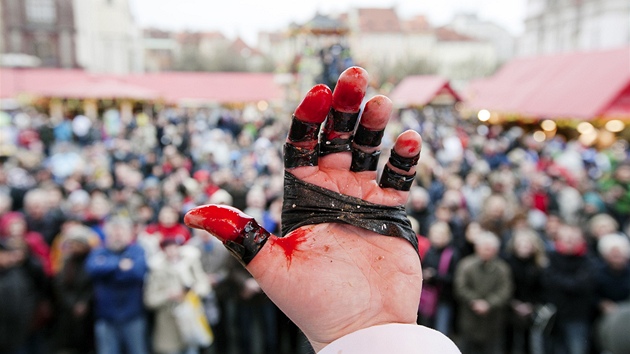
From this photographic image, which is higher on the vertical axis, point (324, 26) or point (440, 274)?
point (324, 26)

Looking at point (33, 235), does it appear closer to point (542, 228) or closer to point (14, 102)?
point (542, 228)

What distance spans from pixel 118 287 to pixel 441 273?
2592mm

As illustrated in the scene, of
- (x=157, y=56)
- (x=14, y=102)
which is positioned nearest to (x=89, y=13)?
(x=14, y=102)

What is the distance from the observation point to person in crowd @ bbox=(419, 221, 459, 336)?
15.0ft

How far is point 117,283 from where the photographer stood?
4102 millimetres

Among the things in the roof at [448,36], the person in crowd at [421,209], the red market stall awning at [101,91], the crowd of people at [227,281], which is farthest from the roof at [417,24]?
the crowd of people at [227,281]

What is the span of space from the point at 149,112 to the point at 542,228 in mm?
17478

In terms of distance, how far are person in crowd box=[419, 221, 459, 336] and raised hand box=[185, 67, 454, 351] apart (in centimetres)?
335

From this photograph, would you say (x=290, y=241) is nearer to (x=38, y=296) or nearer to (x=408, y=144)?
(x=408, y=144)

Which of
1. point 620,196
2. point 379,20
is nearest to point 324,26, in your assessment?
point 620,196

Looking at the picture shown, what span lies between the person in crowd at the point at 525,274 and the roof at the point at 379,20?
165 feet

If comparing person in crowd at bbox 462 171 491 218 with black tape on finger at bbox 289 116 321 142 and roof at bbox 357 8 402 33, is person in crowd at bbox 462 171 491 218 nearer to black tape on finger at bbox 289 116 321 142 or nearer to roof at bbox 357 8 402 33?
black tape on finger at bbox 289 116 321 142

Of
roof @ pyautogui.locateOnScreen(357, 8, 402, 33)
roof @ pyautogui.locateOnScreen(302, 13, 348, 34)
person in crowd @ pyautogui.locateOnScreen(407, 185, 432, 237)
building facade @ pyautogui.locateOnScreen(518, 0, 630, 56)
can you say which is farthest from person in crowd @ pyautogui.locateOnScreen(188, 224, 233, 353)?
roof @ pyautogui.locateOnScreen(357, 8, 402, 33)

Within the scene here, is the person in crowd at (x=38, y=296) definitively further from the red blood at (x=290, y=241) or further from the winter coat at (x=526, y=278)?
the winter coat at (x=526, y=278)
